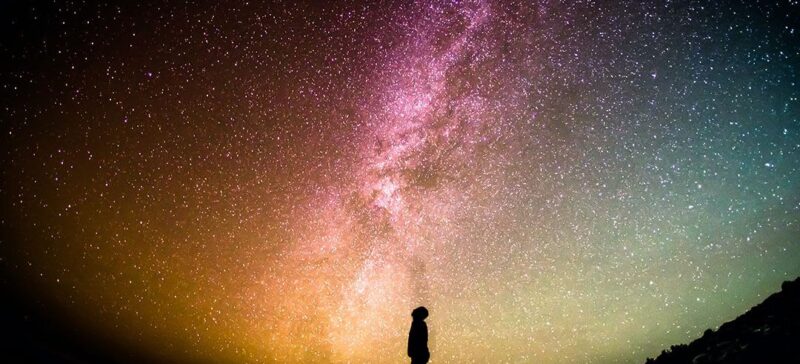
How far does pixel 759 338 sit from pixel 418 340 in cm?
414

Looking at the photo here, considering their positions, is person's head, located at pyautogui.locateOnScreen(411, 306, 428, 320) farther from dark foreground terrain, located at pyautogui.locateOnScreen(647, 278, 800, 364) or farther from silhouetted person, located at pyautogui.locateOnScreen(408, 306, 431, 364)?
dark foreground terrain, located at pyautogui.locateOnScreen(647, 278, 800, 364)

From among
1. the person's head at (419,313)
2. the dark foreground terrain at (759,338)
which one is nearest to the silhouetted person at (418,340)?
Answer: the person's head at (419,313)

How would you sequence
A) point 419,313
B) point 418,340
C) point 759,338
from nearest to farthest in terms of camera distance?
point 759,338
point 418,340
point 419,313

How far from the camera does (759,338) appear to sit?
160 inches

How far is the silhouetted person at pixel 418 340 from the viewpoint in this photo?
4512 millimetres

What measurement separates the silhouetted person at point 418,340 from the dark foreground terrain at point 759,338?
11.6ft

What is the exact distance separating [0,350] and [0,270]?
101m

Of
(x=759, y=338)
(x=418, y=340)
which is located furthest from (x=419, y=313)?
(x=759, y=338)

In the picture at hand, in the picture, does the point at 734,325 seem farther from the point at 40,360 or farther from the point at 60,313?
the point at 60,313

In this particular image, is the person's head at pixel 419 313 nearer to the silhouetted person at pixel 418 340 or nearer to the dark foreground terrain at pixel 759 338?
the silhouetted person at pixel 418 340

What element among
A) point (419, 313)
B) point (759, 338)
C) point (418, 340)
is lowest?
point (759, 338)

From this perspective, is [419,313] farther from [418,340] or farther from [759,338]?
[759,338]

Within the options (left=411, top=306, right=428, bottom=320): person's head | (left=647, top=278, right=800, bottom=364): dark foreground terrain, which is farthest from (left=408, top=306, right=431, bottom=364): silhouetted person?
(left=647, top=278, right=800, bottom=364): dark foreground terrain

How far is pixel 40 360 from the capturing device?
8102 millimetres
